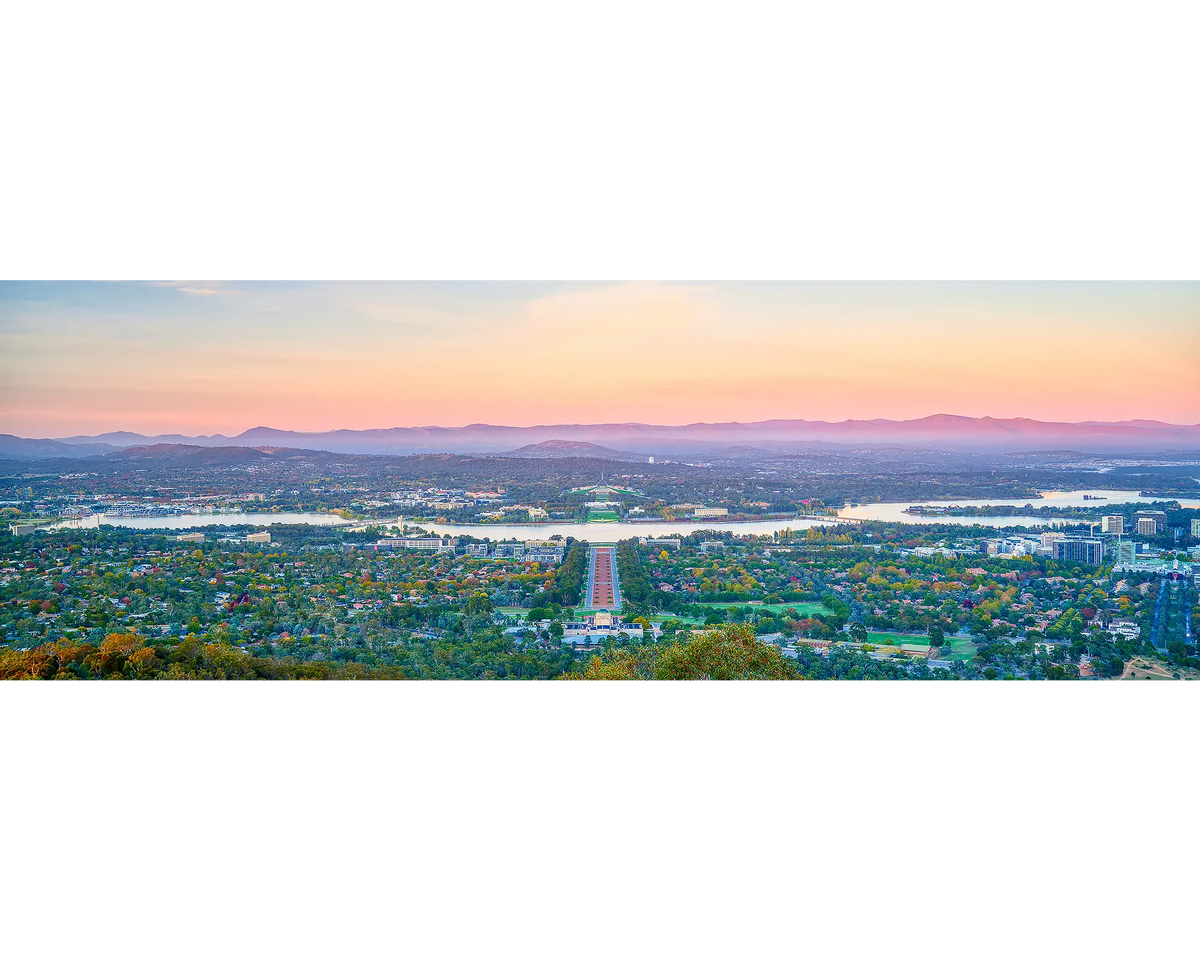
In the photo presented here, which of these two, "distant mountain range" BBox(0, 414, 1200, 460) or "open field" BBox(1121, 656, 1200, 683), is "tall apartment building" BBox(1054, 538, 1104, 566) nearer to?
"open field" BBox(1121, 656, 1200, 683)

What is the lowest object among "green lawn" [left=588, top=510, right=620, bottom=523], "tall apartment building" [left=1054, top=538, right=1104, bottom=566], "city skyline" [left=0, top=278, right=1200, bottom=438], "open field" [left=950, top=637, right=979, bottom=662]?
"open field" [left=950, top=637, right=979, bottom=662]

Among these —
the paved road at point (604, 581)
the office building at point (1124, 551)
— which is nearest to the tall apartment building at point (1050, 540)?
the office building at point (1124, 551)

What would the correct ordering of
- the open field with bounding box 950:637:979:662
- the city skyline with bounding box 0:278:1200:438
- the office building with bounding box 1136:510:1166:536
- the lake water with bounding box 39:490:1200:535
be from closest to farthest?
the open field with bounding box 950:637:979:662 → the office building with bounding box 1136:510:1166:536 → the lake water with bounding box 39:490:1200:535 → the city skyline with bounding box 0:278:1200:438

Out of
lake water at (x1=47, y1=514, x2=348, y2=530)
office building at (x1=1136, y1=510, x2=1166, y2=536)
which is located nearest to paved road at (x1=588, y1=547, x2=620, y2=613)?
lake water at (x1=47, y1=514, x2=348, y2=530)
